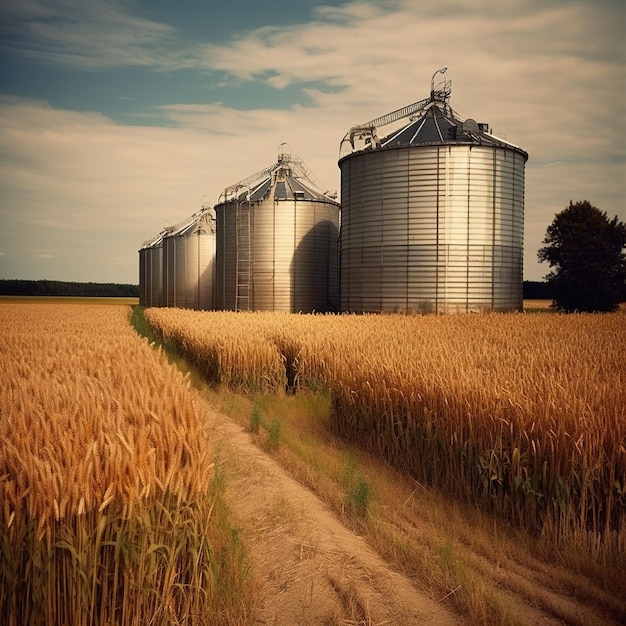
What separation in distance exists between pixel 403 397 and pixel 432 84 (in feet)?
87.9

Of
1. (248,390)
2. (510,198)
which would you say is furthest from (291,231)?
(248,390)

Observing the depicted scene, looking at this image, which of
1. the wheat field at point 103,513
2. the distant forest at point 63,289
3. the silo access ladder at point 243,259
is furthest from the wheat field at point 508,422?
the distant forest at point 63,289

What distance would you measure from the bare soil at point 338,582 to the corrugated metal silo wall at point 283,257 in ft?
94.1

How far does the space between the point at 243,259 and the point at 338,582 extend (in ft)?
107

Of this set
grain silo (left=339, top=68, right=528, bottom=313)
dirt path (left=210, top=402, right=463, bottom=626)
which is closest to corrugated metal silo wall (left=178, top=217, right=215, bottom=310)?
grain silo (left=339, top=68, right=528, bottom=313)

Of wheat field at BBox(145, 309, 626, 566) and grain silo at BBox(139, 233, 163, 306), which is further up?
grain silo at BBox(139, 233, 163, 306)

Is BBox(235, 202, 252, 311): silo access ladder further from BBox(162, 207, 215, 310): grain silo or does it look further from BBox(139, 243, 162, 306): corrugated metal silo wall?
BBox(139, 243, 162, 306): corrugated metal silo wall

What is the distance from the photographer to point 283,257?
117 ft

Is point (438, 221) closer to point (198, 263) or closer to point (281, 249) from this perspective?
point (281, 249)

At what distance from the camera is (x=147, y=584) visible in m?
3.90

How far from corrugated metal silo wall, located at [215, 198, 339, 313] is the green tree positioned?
17.8m

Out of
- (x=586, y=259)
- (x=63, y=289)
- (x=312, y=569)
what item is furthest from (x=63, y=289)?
(x=312, y=569)

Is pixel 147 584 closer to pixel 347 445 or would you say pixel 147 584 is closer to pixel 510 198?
pixel 347 445

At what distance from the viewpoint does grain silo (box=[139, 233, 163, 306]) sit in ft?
207
